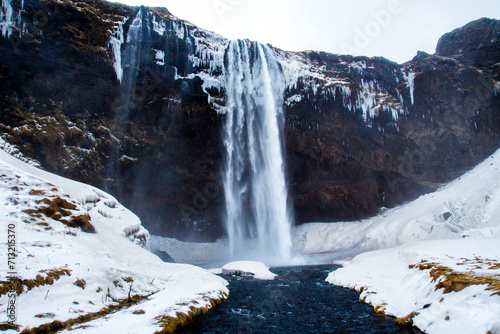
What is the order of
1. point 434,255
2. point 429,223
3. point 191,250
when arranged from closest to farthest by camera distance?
point 434,255 → point 429,223 → point 191,250

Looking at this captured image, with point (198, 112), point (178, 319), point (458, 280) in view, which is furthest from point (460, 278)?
point (198, 112)

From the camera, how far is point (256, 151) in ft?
131

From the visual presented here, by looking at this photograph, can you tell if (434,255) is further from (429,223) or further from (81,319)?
(429,223)

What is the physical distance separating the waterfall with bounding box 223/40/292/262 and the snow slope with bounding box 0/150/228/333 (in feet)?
76.9

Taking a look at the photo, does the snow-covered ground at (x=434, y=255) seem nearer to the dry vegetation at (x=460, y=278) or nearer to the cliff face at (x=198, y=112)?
the dry vegetation at (x=460, y=278)

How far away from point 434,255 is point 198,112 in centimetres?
2909

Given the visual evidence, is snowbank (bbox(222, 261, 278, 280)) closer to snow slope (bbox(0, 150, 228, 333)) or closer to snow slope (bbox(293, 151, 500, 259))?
snow slope (bbox(0, 150, 228, 333))

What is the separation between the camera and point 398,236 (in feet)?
113

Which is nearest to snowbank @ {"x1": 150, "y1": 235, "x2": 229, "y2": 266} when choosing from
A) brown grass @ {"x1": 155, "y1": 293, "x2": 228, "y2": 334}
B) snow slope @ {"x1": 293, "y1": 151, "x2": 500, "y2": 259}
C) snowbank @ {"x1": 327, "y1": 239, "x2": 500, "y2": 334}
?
snow slope @ {"x1": 293, "y1": 151, "x2": 500, "y2": 259}

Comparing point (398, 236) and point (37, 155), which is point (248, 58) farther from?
point (398, 236)

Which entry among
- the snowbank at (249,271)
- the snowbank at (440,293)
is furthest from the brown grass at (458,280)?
the snowbank at (249,271)

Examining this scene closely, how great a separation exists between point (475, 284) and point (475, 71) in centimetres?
4519

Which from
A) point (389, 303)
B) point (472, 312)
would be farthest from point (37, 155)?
point (472, 312)

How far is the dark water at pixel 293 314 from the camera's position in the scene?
970 cm
